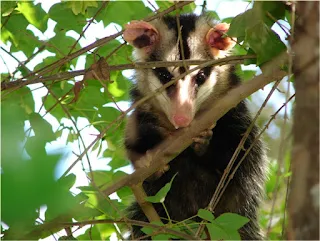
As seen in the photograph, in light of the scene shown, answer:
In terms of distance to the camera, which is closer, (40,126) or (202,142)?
(40,126)

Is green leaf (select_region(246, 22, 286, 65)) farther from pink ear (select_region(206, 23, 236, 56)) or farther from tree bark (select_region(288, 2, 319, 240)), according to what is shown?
pink ear (select_region(206, 23, 236, 56))

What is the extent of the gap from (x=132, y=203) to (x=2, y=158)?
85.4 inches

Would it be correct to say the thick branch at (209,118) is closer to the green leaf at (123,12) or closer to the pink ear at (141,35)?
the pink ear at (141,35)

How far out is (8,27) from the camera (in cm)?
309

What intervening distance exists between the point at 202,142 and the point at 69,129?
26.4 inches

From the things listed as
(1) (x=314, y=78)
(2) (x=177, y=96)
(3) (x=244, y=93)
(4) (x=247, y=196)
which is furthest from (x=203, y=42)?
(1) (x=314, y=78)

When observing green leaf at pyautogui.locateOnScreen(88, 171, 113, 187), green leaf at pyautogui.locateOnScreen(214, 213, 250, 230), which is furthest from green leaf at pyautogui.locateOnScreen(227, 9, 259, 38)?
green leaf at pyautogui.locateOnScreen(88, 171, 113, 187)

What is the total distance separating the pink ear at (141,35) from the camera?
2.94 metres

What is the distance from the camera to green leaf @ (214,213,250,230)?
1898 millimetres

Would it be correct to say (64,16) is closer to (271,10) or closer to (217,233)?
(271,10)

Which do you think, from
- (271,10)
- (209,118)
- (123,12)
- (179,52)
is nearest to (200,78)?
(179,52)

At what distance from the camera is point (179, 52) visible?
3031 mm

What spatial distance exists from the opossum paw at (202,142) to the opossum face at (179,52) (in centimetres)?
13

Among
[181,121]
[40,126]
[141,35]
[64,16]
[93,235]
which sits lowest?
[93,235]
